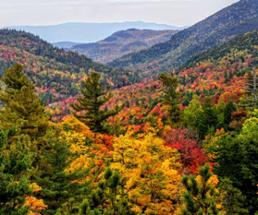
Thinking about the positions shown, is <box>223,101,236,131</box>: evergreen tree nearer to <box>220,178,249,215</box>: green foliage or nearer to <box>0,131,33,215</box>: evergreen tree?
<box>220,178,249,215</box>: green foliage

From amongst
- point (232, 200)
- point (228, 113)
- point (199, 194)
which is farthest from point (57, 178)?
point (228, 113)

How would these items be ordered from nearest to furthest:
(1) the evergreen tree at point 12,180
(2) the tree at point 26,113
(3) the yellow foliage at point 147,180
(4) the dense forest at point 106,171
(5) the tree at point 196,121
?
1. (1) the evergreen tree at point 12,180
2. (4) the dense forest at point 106,171
3. (3) the yellow foliage at point 147,180
4. (2) the tree at point 26,113
5. (5) the tree at point 196,121

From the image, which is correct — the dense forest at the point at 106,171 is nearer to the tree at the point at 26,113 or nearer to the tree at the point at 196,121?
the tree at the point at 26,113

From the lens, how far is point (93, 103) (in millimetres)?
57281

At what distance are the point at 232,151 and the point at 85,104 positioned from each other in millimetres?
19745

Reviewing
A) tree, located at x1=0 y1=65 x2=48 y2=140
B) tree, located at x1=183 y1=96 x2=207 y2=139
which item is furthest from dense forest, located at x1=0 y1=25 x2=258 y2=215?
tree, located at x1=183 y1=96 x2=207 y2=139

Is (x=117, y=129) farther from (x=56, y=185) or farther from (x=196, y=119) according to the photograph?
(x=56, y=185)

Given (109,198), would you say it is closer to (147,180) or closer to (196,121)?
(147,180)

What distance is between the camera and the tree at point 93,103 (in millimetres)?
56781

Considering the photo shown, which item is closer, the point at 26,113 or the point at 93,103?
the point at 26,113

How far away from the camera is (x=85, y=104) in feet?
188

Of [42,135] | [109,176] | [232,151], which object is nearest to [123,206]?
[109,176]

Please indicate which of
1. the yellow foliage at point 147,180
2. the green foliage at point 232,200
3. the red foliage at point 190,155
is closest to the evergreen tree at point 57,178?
the yellow foliage at point 147,180

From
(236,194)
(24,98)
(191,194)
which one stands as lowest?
(236,194)
